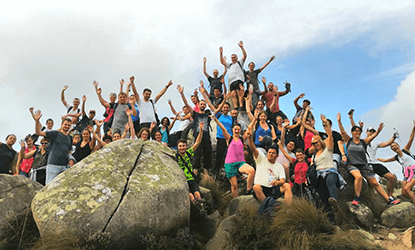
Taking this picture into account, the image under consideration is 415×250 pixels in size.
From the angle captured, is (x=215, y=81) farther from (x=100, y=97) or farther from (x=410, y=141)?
(x=410, y=141)

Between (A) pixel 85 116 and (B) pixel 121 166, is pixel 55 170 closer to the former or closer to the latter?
(B) pixel 121 166

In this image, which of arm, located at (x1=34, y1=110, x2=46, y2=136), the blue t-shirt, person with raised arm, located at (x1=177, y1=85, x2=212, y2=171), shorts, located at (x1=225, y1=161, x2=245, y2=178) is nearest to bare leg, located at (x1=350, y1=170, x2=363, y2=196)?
shorts, located at (x1=225, y1=161, x2=245, y2=178)

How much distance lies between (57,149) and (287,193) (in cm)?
671

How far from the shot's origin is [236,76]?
1562cm

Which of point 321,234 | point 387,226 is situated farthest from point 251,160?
point 321,234

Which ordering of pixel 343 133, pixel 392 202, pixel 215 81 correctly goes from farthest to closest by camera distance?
pixel 215 81, pixel 343 133, pixel 392 202

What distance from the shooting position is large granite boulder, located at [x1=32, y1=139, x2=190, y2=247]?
6598 mm

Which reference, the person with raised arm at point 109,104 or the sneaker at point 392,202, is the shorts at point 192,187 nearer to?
the person with raised arm at point 109,104

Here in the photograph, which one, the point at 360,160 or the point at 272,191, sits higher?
the point at 360,160

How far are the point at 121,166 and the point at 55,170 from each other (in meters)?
2.69

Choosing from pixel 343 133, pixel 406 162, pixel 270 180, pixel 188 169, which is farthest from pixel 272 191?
pixel 406 162

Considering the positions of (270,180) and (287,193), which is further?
(270,180)

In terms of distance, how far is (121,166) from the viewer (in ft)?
26.0

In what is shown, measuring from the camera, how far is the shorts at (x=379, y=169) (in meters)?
10.7
